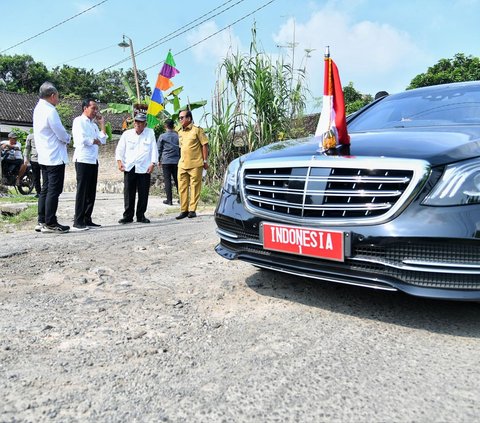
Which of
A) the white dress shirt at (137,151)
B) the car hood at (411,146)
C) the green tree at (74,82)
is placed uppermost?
the green tree at (74,82)

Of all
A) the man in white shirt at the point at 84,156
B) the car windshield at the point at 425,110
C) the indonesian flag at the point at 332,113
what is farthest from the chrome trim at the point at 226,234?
the man in white shirt at the point at 84,156

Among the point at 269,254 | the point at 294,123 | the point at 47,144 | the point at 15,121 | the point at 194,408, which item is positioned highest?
the point at 15,121

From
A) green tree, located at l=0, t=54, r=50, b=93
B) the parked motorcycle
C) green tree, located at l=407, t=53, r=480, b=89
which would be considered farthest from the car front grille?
green tree, located at l=0, t=54, r=50, b=93

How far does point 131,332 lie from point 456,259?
1.62m

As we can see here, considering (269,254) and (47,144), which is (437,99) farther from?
Result: (47,144)

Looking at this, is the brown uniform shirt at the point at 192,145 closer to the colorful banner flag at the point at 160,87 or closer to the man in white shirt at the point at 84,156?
the man in white shirt at the point at 84,156

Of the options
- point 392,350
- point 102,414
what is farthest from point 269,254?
point 102,414

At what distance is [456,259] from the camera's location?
2242mm

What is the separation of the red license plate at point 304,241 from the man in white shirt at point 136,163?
4.14m

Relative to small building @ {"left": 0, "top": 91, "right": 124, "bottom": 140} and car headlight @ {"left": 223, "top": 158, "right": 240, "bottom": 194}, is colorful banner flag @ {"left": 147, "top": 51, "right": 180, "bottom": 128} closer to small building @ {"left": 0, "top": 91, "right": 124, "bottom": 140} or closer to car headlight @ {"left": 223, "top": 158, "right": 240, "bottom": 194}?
car headlight @ {"left": 223, "top": 158, "right": 240, "bottom": 194}

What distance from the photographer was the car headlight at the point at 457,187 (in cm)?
224

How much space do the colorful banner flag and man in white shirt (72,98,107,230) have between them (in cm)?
632

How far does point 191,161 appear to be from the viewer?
6.94 m

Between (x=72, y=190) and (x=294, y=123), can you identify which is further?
(x=72, y=190)
